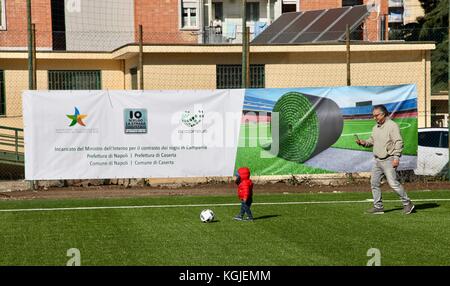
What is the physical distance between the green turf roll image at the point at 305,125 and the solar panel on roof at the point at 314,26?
33.1 ft

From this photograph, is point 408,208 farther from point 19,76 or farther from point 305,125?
point 19,76

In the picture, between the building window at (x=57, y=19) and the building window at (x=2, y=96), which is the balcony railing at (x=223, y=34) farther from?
the building window at (x=2, y=96)

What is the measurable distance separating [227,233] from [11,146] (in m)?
18.1

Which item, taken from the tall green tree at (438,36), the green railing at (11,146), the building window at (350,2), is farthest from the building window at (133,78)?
the tall green tree at (438,36)

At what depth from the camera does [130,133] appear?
20.3 meters

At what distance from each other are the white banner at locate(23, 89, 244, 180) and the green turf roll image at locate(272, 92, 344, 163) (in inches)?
44.5

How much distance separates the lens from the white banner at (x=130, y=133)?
20.0 m

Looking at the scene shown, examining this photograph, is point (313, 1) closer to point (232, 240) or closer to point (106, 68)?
point (106, 68)

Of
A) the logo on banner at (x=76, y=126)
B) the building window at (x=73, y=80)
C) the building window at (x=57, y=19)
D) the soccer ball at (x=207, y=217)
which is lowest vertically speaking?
the soccer ball at (x=207, y=217)

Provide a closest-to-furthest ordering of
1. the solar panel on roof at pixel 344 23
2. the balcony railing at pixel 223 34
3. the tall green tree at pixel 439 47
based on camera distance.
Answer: the solar panel on roof at pixel 344 23, the balcony railing at pixel 223 34, the tall green tree at pixel 439 47

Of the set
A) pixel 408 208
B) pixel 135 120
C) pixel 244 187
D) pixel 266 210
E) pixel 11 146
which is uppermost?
pixel 135 120

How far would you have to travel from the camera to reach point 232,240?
38.2 ft

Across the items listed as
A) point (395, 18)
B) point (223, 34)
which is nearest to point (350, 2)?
point (223, 34)
